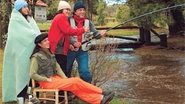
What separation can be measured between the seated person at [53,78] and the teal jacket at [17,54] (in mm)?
225

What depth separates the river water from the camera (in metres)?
9.54

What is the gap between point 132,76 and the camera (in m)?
12.4

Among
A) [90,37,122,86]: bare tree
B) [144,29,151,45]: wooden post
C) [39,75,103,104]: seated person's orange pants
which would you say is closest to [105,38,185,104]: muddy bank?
[90,37,122,86]: bare tree

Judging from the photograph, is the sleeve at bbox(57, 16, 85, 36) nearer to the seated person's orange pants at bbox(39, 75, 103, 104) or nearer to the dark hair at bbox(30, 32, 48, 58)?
the dark hair at bbox(30, 32, 48, 58)

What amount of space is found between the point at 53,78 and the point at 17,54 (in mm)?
712

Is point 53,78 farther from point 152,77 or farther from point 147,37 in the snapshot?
point 147,37

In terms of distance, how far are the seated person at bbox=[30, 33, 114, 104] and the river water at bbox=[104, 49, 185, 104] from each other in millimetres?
2719

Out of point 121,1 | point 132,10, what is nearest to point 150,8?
point 132,10

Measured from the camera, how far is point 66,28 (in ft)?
20.9

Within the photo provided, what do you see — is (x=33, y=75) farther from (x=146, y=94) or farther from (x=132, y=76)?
(x=132, y=76)

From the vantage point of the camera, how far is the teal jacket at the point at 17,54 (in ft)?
21.1

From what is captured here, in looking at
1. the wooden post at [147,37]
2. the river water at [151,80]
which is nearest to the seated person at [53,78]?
the river water at [151,80]

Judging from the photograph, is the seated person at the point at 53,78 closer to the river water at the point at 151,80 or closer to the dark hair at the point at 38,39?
the dark hair at the point at 38,39

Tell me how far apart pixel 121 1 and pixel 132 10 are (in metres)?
1.42
